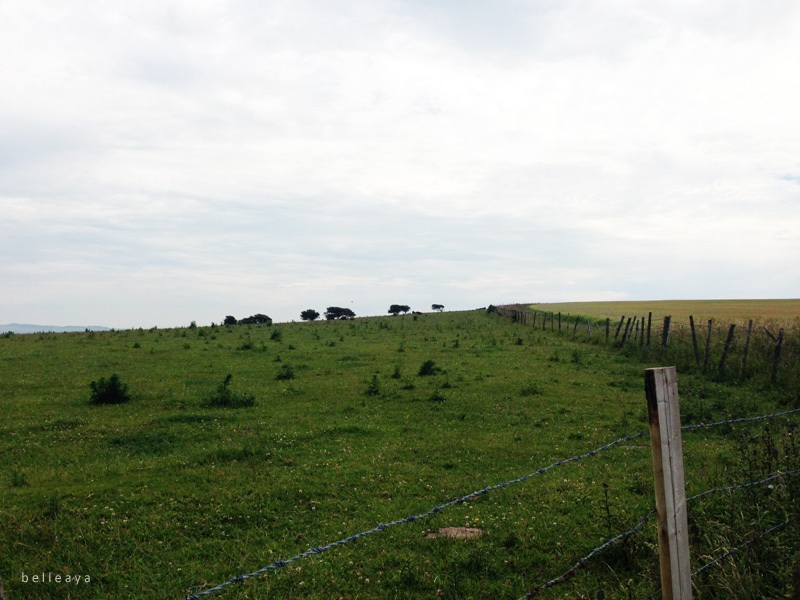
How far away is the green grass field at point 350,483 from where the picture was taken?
7309 millimetres

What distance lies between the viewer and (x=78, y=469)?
37.9 ft

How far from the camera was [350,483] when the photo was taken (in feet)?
35.5

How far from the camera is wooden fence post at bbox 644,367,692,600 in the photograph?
457 centimetres

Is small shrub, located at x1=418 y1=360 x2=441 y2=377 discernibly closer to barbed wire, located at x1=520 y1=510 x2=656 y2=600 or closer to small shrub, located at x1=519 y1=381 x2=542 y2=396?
small shrub, located at x1=519 y1=381 x2=542 y2=396

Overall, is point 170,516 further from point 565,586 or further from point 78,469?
point 565,586

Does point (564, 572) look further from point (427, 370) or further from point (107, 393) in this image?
point (427, 370)

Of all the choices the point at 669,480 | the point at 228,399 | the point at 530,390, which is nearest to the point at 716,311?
the point at 530,390

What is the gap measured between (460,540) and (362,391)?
11.9 meters

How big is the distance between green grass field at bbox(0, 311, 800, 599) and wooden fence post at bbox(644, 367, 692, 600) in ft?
4.15

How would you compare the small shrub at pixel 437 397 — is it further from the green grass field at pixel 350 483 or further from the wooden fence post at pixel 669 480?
the wooden fence post at pixel 669 480

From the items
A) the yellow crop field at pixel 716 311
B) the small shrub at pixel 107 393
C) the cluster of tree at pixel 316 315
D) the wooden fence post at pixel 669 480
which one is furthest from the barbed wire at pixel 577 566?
the cluster of tree at pixel 316 315

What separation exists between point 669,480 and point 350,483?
7.21 metres

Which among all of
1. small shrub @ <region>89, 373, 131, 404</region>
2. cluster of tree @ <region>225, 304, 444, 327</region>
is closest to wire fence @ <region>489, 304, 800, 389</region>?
small shrub @ <region>89, 373, 131, 404</region>

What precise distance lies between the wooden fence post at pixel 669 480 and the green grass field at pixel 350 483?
4.15ft
